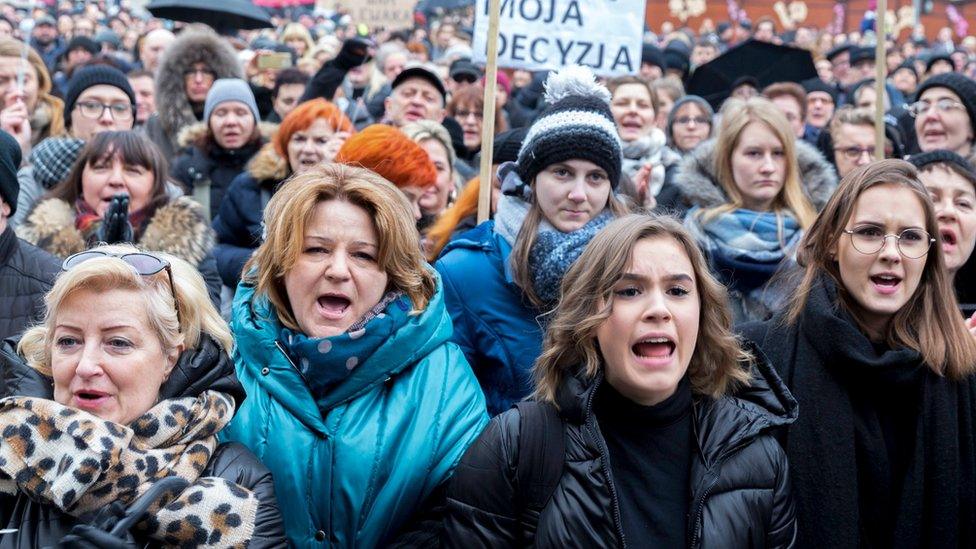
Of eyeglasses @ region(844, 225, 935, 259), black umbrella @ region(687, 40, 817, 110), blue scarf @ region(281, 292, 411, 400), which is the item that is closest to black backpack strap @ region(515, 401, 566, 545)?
blue scarf @ region(281, 292, 411, 400)

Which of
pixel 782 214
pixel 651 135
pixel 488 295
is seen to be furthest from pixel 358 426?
pixel 651 135

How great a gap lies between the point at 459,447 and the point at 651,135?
4.31 metres

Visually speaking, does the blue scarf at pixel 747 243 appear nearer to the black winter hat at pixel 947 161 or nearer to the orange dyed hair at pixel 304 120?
the black winter hat at pixel 947 161

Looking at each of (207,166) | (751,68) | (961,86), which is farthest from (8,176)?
(751,68)

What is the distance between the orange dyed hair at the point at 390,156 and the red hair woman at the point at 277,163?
1.04 m

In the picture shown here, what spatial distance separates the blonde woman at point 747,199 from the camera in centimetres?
509

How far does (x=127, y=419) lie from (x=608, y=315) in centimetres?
124

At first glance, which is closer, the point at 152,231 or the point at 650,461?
the point at 650,461

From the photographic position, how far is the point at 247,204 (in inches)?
237

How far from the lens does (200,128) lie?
282 inches

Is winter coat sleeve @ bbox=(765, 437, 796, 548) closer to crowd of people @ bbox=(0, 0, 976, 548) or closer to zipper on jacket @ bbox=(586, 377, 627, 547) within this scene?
crowd of people @ bbox=(0, 0, 976, 548)

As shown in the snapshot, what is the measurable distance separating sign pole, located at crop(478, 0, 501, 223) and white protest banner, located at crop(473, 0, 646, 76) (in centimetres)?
46

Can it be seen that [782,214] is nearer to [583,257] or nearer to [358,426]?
[583,257]

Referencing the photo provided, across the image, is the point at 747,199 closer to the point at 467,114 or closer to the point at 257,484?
the point at 257,484
